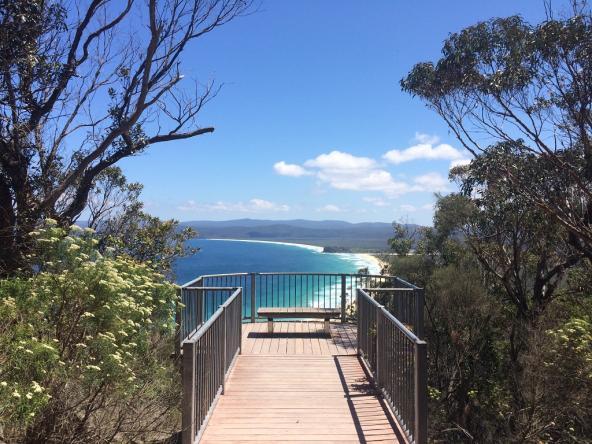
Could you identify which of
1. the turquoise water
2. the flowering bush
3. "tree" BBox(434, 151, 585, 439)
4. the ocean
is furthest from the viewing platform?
the ocean

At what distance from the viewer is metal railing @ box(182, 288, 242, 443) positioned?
397 centimetres

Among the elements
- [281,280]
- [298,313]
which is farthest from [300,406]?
[281,280]

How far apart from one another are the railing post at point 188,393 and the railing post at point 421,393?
5.80 feet

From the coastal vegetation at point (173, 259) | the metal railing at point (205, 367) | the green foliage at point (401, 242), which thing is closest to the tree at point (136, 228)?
the coastal vegetation at point (173, 259)

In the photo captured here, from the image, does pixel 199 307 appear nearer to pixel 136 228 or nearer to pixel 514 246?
pixel 136 228

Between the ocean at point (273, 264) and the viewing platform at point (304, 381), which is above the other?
the viewing platform at point (304, 381)

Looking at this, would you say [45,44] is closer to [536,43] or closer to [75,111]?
[75,111]

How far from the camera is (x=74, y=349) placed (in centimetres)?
406

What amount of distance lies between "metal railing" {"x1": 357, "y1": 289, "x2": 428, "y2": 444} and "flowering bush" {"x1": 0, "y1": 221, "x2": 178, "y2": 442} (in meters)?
2.22

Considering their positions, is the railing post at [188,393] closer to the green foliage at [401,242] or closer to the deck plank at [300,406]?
the deck plank at [300,406]

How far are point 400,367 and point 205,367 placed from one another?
182 cm

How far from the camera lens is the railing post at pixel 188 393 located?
12.8 feet

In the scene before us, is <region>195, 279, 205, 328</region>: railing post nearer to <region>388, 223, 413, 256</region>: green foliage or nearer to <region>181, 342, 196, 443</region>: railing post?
<region>181, 342, 196, 443</region>: railing post

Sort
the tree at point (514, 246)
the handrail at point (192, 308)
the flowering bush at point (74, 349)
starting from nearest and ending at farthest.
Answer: the flowering bush at point (74, 349), the handrail at point (192, 308), the tree at point (514, 246)
